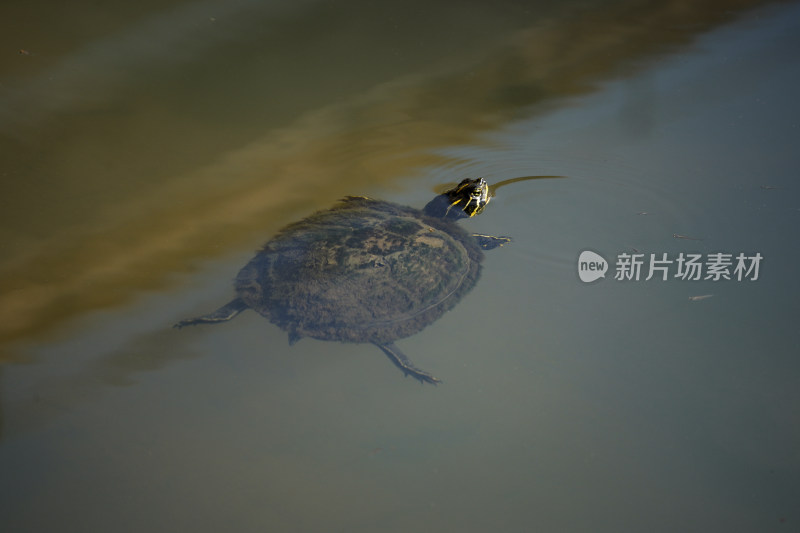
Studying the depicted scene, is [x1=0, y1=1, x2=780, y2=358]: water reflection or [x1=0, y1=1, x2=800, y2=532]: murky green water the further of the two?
[x1=0, y1=1, x2=780, y2=358]: water reflection

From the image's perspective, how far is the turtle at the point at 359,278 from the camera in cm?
203

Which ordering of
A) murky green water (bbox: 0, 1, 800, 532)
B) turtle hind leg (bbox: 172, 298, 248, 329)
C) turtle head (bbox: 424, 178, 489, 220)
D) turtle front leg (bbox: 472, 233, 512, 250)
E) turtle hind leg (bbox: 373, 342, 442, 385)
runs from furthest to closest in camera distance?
1. turtle head (bbox: 424, 178, 489, 220)
2. turtle front leg (bbox: 472, 233, 512, 250)
3. turtle hind leg (bbox: 172, 298, 248, 329)
4. turtle hind leg (bbox: 373, 342, 442, 385)
5. murky green water (bbox: 0, 1, 800, 532)

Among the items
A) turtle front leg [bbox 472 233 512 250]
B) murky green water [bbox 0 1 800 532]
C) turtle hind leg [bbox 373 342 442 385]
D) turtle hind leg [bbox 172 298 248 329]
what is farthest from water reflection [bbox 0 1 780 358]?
turtle hind leg [bbox 373 342 442 385]

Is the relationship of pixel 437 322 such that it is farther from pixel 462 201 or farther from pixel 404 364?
pixel 462 201

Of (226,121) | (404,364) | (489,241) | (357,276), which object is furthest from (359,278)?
(226,121)

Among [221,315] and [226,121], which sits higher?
[226,121]

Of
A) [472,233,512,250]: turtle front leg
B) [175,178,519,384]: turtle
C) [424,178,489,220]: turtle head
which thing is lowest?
[175,178,519,384]: turtle

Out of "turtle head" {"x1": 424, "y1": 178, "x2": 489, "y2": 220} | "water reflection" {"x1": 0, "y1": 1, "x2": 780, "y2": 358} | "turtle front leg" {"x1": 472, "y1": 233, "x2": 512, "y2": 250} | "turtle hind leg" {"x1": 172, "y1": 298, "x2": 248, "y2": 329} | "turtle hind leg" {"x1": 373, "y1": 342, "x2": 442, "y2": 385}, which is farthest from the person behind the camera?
"turtle head" {"x1": 424, "y1": 178, "x2": 489, "y2": 220}

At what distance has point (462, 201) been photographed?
2.66 m

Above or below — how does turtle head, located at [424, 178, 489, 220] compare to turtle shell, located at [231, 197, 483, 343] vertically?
above

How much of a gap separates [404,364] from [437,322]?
1.01 feet

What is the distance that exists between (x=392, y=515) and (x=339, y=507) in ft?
0.63

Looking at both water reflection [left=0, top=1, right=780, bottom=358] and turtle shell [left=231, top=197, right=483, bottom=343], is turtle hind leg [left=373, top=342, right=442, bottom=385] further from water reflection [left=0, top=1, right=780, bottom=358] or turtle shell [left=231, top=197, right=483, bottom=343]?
water reflection [left=0, top=1, right=780, bottom=358]

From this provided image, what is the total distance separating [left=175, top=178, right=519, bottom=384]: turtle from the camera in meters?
2.03
